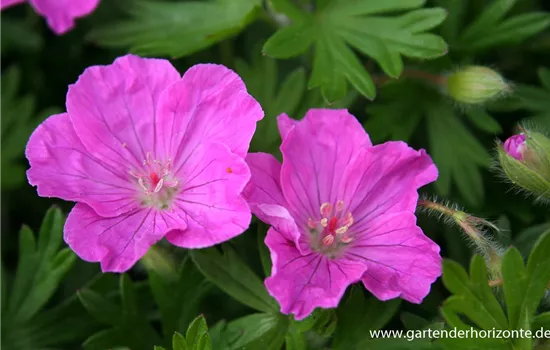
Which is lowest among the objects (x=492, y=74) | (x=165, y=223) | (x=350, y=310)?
(x=350, y=310)

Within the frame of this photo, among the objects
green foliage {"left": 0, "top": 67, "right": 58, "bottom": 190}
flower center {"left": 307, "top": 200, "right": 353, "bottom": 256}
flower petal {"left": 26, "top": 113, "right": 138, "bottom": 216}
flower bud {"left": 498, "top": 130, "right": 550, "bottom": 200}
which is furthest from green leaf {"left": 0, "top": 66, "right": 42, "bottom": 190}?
flower bud {"left": 498, "top": 130, "right": 550, "bottom": 200}

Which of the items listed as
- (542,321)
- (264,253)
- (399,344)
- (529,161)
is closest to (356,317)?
(399,344)

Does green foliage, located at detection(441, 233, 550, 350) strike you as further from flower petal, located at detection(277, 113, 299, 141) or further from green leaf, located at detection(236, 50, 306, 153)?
green leaf, located at detection(236, 50, 306, 153)

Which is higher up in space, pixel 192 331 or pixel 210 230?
pixel 210 230

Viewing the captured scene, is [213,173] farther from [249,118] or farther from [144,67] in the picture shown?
[144,67]

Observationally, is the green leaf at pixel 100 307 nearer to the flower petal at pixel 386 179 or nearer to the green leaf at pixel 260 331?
the green leaf at pixel 260 331

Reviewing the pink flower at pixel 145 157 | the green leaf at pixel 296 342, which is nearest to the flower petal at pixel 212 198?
the pink flower at pixel 145 157

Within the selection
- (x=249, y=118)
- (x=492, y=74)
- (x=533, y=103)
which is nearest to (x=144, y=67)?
(x=249, y=118)
